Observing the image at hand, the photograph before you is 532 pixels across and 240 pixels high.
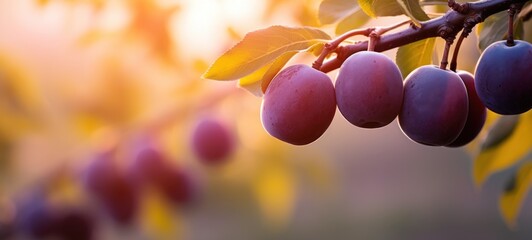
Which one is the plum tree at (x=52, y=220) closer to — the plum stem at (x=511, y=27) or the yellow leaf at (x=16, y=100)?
the yellow leaf at (x=16, y=100)

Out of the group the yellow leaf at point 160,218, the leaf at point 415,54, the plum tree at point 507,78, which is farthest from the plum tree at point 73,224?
the plum tree at point 507,78

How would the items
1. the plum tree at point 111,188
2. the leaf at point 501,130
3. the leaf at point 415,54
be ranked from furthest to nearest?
1. the plum tree at point 111,188
2. the leaf at point 501,130
3. the leaf at point 415,54

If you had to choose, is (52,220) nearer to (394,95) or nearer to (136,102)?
(136,102)

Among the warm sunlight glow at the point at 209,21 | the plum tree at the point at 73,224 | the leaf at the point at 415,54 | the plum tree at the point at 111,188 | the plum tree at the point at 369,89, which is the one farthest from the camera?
the plum tree at the point at 73,224

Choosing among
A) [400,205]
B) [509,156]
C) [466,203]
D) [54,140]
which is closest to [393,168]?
[400,205]

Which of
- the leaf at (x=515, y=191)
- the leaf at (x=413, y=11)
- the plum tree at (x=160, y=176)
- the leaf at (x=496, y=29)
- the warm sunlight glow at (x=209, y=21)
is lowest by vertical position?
the plum tree at (x=160, y=176)

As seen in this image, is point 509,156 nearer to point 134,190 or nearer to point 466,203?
point 134,190
